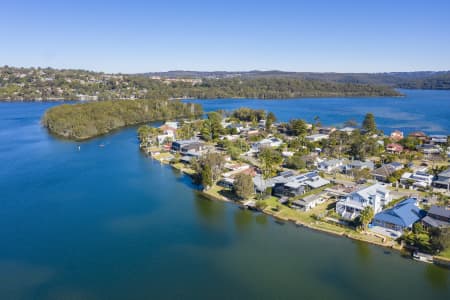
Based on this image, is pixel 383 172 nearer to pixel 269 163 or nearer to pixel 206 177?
pixel 269 163

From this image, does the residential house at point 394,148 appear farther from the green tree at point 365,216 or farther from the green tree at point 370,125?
the green tree at point 365,216

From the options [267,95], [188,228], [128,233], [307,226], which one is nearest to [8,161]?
[128,233]

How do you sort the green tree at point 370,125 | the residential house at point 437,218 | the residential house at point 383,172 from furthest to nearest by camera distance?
1. the green tree at point 370,125
2. the residential house at point 383,172
3. the residential house at point 437,218

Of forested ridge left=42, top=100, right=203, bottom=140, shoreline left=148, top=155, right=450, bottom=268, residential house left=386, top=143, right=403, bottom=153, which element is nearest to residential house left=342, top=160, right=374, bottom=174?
residential house left=386, top=143, right=403, bottom=153

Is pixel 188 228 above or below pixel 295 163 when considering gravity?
below

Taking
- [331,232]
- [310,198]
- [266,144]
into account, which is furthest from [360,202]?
[266,144]

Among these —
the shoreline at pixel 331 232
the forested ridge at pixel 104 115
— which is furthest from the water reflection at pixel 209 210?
the forested ridge at pixel 104 115

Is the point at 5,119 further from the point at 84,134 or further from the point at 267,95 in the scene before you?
the point at 267,95
